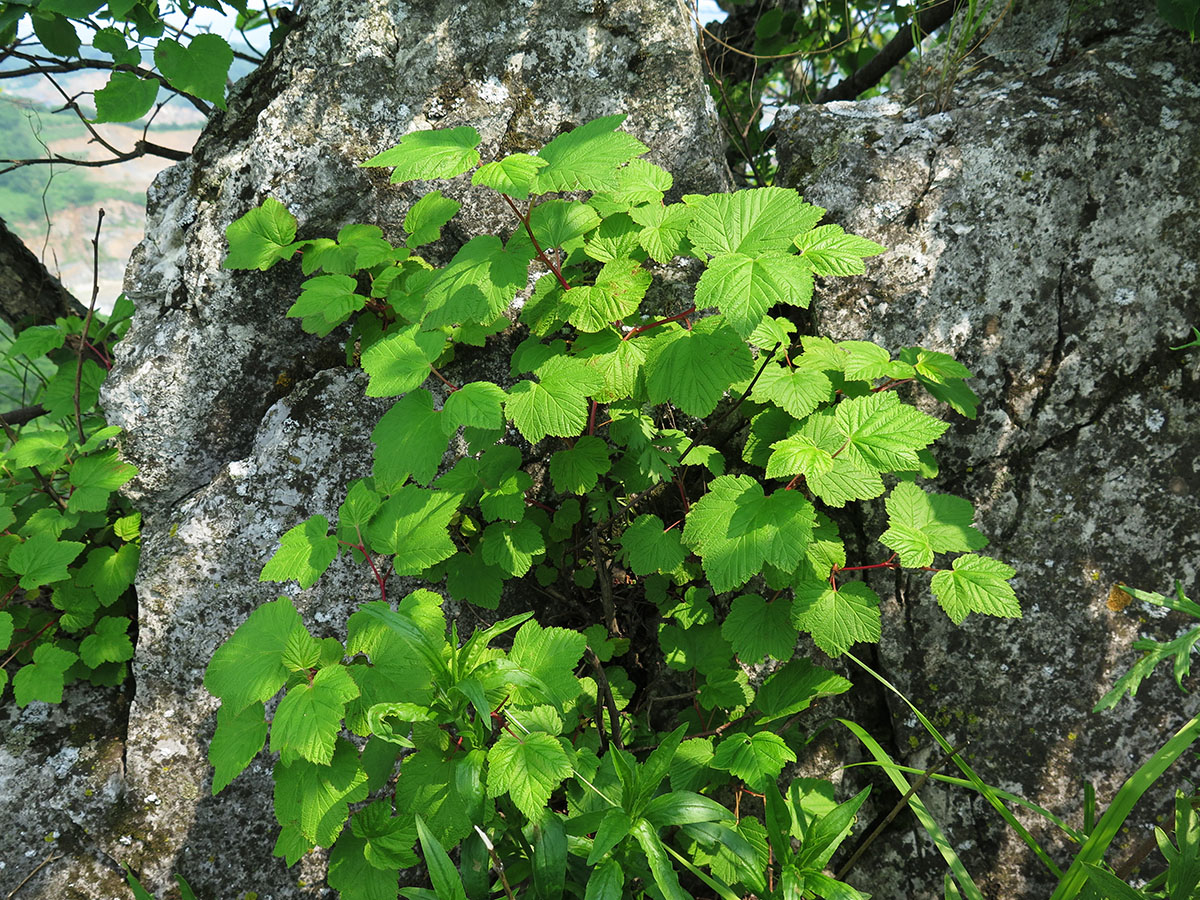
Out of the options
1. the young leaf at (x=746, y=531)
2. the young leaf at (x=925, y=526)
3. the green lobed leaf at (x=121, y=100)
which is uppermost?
the green lobed leaf at (x=121, y=100)

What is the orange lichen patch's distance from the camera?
183 centimetres

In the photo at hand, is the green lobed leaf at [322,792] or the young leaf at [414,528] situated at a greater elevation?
the young leaf at [414,528]

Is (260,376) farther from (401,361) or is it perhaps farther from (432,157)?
(432,157)

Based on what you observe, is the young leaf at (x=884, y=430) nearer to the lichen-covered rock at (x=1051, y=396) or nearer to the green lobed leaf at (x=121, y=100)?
the lichen-covered rock at (x=1051, y=396)

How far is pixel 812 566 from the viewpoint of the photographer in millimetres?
1675

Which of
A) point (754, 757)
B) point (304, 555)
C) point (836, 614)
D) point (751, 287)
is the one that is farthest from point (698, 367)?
point (304, 555)

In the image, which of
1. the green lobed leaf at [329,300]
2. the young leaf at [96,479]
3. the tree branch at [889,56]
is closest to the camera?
the green lobed leaf at [329,300]

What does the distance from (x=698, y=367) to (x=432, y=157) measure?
70 centimetres

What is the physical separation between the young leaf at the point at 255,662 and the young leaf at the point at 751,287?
3.44ft

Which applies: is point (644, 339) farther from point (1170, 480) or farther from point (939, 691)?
point (1170, 480)

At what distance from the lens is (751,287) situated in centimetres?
135

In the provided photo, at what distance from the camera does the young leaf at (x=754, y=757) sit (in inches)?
59.7

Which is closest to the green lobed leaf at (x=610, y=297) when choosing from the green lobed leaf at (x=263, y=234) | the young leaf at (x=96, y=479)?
the green lobed leaf at (x=263, y=234)

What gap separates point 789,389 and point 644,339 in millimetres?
360
